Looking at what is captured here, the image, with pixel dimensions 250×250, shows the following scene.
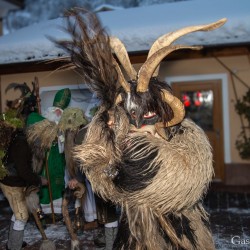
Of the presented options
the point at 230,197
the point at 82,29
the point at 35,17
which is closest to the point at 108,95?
the point at 82,29

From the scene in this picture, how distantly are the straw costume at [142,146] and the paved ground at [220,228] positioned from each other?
2.07 meters

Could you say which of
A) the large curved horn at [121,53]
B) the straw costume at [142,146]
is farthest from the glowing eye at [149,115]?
the large curved horn at [121,53]

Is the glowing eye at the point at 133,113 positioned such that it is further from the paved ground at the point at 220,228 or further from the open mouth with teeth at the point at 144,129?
the paved ground at the point at 220,228

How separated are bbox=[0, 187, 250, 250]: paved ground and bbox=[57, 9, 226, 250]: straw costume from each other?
207cm

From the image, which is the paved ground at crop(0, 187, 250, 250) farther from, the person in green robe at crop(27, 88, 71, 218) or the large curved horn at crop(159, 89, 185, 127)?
the large curved horn at crop(159, 89, 185, 127)

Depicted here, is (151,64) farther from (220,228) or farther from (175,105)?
(220,228)

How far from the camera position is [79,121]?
3754 millimetres

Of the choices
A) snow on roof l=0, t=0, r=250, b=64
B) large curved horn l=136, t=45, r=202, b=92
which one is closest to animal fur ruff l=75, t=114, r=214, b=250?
large curved horn l=136, t=45, r=202, b=92

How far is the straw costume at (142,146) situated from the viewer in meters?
2.04

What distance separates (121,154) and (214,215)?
138 inches

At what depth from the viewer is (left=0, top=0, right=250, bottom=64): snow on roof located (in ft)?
17.6

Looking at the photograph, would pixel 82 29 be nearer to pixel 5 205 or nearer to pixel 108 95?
pixel 108 95

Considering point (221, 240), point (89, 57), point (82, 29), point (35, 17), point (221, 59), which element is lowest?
point (221, 240)

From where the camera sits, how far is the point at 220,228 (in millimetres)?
4672
